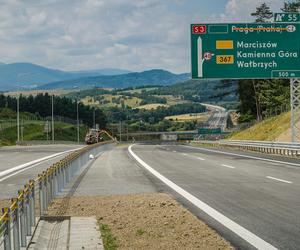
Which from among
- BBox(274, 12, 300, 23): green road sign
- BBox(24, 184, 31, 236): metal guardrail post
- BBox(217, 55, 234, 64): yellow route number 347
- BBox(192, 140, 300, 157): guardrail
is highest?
BBox(274, 12, 300, 23): green road sign

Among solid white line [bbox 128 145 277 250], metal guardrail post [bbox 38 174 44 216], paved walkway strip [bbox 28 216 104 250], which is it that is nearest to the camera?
solid white line [bbox 128 145 277 250]

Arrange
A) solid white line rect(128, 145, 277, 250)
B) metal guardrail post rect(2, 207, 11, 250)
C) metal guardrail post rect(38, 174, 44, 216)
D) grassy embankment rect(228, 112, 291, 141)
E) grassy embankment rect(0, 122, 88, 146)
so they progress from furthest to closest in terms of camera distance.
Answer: grassy embankment rect(0, 122, 88, 146) → grassy embankment rect(228, 112, 291, 141) → metal guardrail post rect(38, 174, 44, 216) → solid white line rect(128, 145, 277, 250) → metal guardrail post rect(2, 207, 11, 250)

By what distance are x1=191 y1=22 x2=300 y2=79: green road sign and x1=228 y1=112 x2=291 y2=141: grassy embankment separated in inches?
909

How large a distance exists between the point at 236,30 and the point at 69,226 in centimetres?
2700

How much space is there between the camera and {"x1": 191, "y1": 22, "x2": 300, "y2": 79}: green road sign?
115 ft

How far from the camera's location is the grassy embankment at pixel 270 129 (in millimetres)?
60547

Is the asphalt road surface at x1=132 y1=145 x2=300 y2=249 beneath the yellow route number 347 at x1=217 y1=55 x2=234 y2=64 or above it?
beneath

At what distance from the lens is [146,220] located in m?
10.7

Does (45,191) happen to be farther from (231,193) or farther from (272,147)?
(272,147)

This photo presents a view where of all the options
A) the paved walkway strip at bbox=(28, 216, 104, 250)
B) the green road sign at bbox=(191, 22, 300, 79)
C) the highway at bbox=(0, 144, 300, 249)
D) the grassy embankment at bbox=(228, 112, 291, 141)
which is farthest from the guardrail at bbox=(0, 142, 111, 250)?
the grassy embankment at bbox=(228, 112, 291, 141)

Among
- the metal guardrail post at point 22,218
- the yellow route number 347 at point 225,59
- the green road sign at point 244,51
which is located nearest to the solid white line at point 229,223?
the metal guardrail post at point 22,218

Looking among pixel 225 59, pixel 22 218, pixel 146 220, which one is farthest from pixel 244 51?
pixel 22 218

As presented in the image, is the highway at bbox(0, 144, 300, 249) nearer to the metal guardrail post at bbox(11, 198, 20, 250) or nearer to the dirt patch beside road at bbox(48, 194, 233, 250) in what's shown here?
the dirt patch beside road at bbox(48, 194, 233, 250)

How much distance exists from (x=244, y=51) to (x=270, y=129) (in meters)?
31.1
